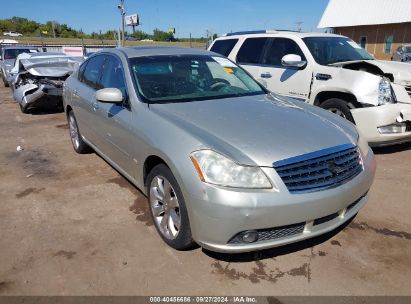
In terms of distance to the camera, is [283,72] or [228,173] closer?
[228,173]

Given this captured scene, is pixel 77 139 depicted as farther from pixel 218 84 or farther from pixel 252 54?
pixel 252 54

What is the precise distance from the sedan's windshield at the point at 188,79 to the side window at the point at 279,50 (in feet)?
6.96

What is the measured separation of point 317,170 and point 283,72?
153 inches

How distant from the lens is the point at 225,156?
2.54 meters

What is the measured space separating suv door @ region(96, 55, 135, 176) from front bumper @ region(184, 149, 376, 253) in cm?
117

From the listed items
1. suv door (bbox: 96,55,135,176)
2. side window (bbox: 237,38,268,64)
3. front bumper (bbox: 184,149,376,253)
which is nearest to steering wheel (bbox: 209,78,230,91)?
suv door (bbox: 96,55,135,176)

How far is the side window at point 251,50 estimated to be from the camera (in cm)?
668

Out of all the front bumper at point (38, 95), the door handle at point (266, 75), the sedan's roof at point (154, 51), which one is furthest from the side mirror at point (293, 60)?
the front bumper at point (38, 95)

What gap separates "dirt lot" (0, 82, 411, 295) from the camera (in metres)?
2.64

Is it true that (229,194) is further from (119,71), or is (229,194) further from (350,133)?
(119,71)

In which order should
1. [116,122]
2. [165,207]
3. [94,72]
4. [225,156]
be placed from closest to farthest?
[225,156] → [165,207] → [116,122] → [94,72]

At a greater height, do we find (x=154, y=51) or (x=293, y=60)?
(x=154, y=51)

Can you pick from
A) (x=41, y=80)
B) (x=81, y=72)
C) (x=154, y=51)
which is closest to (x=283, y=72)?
(x=154, y=51)

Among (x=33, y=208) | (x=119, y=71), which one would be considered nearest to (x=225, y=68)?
(x=119, y=71)
